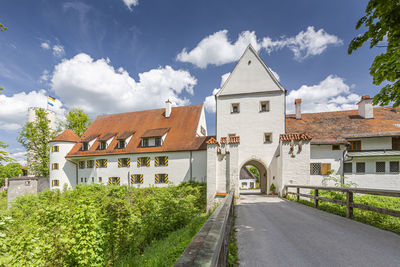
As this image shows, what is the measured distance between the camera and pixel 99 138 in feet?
79.5

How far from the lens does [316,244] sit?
3.99 m

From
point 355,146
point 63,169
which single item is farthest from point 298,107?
point 63,169

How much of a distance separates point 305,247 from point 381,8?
15.7 ft

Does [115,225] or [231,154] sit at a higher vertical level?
[231,154]

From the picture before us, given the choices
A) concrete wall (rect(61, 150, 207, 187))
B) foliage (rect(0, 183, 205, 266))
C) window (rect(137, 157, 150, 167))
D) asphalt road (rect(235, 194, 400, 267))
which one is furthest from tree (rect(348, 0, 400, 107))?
window (rect(137, 157, 150, 167))

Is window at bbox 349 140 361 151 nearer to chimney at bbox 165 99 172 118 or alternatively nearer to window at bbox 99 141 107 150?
chimney at bbox 165 99 172 118

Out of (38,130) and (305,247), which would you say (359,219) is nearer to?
(305,247)

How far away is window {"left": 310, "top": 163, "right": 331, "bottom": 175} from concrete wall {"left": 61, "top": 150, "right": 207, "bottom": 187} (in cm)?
953

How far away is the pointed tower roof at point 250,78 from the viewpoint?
17.5m

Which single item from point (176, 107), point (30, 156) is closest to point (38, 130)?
point (30, 156)

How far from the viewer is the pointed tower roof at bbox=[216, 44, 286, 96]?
17.5 metres

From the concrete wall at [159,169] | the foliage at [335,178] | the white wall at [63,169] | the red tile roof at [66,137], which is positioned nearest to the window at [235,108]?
the concrete wall at [159,169]

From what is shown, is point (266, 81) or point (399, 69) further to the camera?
point (266, 81)

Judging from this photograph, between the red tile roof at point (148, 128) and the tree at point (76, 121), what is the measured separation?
7811 millimetres
